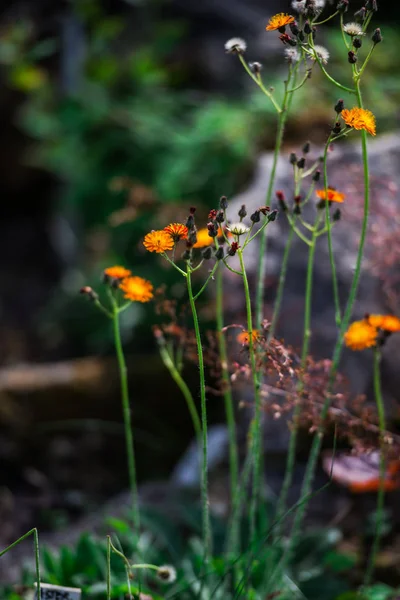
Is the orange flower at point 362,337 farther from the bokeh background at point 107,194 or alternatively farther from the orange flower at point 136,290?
the bokeh background at point 107,194

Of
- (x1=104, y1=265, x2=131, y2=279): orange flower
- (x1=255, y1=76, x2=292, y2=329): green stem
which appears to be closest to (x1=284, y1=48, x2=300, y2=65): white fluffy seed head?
(x1=255, y1=76, x2=292, y2=329): green stem

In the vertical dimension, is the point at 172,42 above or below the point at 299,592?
above

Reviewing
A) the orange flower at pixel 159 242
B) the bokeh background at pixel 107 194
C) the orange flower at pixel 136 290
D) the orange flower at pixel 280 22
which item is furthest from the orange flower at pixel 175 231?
the bokeh background at pixel 107 194

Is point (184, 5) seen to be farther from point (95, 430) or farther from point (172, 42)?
point (95, 430)

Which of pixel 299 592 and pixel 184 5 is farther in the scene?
pixel 184 5

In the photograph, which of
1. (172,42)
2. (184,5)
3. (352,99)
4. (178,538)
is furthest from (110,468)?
(184,5)

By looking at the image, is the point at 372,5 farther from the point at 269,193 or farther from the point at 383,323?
the point at 383,323

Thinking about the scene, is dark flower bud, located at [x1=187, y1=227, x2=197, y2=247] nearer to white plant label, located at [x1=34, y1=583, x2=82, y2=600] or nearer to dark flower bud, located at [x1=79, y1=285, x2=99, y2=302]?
dark flower bud, located at [x1=79, y1=285, x2=99, y2=302]
